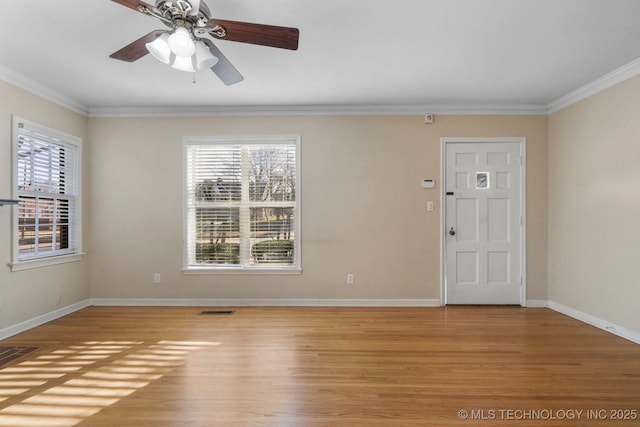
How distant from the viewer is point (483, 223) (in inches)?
165

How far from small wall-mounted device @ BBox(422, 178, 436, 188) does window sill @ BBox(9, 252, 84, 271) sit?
452cm

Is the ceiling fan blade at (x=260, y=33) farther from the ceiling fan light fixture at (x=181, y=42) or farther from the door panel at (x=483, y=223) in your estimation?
the door panel at (x=483, y=223)

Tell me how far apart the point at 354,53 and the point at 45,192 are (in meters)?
3.71

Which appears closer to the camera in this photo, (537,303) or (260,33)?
(260,33)

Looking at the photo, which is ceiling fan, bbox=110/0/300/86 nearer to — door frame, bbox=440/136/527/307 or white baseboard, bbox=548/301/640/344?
door frame, bbox=440/136/527/307

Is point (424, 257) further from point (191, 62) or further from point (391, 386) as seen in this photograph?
point (191, 62)

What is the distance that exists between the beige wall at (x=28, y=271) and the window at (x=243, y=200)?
1.37 m

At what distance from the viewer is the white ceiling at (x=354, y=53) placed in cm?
222

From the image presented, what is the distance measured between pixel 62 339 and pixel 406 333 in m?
3.40

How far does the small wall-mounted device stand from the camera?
4.19 m

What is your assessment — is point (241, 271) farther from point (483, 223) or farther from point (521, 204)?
point (521, 204)

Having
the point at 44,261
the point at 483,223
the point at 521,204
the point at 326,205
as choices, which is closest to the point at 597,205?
the point at 521,204

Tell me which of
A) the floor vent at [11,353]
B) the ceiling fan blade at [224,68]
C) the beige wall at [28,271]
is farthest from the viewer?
the beige wall at [28,271]

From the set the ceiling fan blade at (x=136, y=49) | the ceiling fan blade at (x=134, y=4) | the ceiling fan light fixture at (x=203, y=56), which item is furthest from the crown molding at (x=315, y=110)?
the ceiling fan blade at (x=134, y=4)
